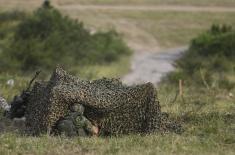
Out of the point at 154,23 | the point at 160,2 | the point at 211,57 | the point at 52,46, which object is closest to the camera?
the point at 52,46

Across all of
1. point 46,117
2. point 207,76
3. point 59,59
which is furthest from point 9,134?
point 59,59

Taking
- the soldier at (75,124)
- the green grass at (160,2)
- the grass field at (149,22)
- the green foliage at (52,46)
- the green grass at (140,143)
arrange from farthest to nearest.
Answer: the green grass at (160,2) → the grass field at (149,22) → the green foliage at (52,46) → the soldier at (75,124) → the green grass at (140,143)

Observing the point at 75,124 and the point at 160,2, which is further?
the point at 160,2

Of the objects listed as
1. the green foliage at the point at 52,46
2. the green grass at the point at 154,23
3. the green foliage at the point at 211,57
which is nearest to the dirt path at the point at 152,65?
the green foliage at the point at 211,57

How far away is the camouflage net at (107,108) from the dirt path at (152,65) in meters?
19.5

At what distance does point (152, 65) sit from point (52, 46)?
723cm

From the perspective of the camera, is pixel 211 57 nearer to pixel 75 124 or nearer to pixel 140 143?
pixel 75 124

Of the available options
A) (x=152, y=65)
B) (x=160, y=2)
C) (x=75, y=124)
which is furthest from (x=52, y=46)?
(x=160, y=2)

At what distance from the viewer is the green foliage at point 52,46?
95.5 feet

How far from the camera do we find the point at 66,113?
9.12 meters

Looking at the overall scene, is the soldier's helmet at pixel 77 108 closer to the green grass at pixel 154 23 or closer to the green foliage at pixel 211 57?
the green foliage at pixel 211 57

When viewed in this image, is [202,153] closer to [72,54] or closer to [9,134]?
[9,134]

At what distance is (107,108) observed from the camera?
923 cm

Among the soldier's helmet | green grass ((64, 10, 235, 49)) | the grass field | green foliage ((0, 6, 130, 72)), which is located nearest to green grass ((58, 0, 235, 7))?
the grass field
